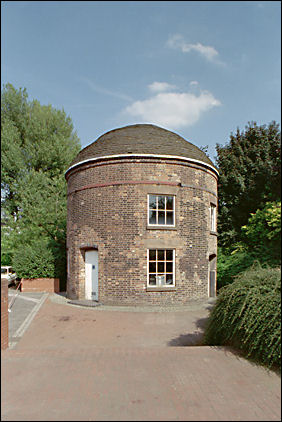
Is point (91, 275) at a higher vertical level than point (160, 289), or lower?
higher

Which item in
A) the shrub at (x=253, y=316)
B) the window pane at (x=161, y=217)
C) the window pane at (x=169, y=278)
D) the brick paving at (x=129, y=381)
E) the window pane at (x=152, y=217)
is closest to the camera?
the brick paving at (x=129, y=381)

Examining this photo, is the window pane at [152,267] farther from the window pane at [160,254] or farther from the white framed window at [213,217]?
the white framed window at [213,217]

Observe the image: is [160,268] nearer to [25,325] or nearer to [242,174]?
[25,325]

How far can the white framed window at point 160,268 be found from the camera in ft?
40.0

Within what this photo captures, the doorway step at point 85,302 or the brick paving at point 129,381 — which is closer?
the brick paving at point 129,381

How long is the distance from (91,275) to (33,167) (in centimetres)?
1662

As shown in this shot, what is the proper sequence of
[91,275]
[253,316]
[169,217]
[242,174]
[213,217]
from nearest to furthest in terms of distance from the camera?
1. [253,316]
2. [169,217]
3. [91,275]
4. [213,217]
5. [242,174]

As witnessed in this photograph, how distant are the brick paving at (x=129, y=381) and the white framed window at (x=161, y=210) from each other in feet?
17.3

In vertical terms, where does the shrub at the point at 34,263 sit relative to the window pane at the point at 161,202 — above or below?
below

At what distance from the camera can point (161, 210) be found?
41.3 ft

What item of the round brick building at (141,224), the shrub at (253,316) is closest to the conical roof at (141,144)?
the round brick building at (141,224)

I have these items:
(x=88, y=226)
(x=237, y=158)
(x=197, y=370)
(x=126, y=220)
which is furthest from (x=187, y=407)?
(x=237, y=158)

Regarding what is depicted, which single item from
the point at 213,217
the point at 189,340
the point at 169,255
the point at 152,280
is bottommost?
the point at 189,340

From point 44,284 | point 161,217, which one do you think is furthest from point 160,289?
point 44,284
